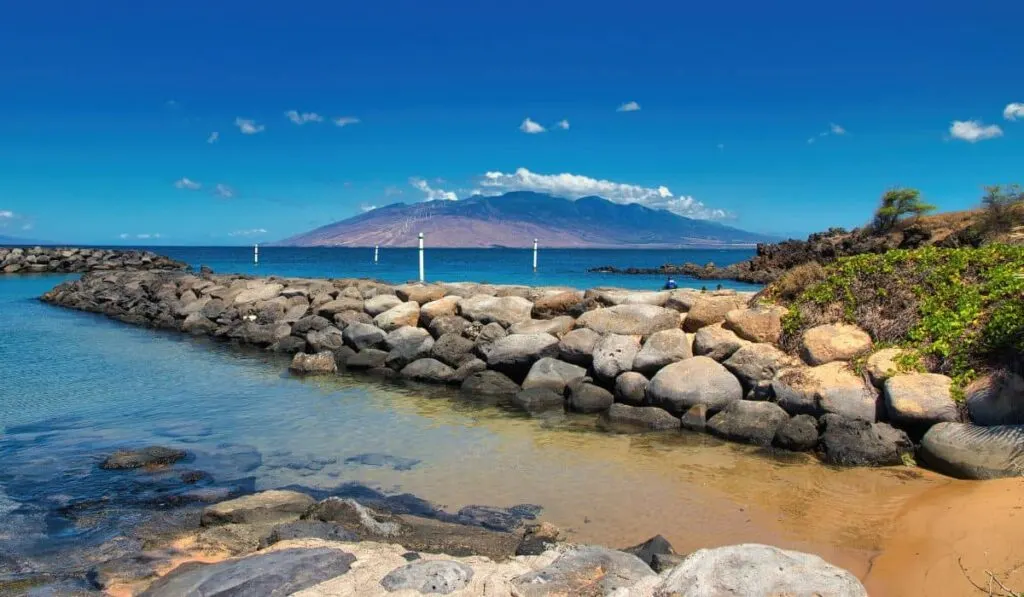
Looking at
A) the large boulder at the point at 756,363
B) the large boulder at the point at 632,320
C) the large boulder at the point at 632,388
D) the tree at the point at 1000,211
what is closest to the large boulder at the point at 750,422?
the large boulder at the point at 756,363

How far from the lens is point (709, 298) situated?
12430mm

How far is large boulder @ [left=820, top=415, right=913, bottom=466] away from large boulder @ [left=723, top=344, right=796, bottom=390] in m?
1.49

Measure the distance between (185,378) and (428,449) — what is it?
24.8 ft

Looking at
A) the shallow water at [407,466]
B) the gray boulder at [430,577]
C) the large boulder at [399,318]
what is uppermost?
the large boulder at [399,318]

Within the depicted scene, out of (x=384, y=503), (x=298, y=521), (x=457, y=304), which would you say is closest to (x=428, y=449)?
(x=384, y=503)

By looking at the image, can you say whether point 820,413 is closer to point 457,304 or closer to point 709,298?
point 709,298

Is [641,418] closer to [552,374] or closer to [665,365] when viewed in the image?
[665,365]

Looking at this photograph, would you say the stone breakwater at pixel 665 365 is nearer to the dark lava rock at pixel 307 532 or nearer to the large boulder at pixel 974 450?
the large boulder at pixel 974 450

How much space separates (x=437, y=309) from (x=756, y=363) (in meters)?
7.40

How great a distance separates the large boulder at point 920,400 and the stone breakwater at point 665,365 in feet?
0.06

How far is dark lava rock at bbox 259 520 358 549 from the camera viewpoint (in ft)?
Answer: 18.8

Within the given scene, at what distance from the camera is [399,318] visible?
51.6 feet

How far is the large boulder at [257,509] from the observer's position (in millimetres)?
6332

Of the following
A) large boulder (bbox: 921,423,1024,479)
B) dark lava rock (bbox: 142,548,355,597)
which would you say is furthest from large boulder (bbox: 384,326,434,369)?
large boulder (bbox: 921,423,1024,479)
